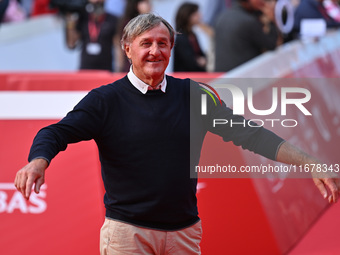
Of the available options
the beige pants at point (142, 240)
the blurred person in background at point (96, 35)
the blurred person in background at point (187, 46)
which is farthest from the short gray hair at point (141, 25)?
the blurred person in background at point (96, 35)

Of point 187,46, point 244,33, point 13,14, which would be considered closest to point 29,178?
point 244,33

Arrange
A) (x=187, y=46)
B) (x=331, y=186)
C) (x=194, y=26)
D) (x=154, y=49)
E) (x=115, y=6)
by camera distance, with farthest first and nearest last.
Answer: (x=115, y=6) → (x=194, y=26) → (x=187, y=46) → (x=154, y=49) → (x=331, y=186)

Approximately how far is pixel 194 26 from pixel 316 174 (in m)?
6.90

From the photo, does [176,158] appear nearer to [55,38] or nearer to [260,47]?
[260,47]

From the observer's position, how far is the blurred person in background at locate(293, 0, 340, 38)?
901 cm

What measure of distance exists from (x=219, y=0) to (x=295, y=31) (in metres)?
2.16

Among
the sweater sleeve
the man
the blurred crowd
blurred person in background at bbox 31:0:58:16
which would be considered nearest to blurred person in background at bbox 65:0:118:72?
the blurred crowd

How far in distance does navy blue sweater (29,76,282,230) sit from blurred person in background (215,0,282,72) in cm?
393

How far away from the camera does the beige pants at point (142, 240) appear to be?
308 cm

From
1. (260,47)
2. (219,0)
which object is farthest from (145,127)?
(219,0)

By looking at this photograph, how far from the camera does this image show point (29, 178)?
2.61 meters

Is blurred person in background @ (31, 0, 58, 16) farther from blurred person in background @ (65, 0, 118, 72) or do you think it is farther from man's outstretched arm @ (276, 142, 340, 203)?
man's outstretched arm @ (276, 142, 340, 203)

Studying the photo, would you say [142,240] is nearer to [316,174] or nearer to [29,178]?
[29,178]

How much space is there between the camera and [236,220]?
462cm
